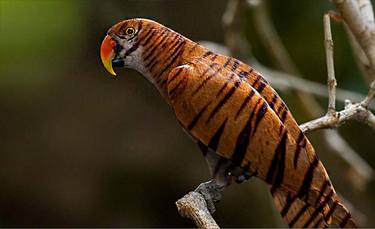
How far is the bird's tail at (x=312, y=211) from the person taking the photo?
0.95 meters

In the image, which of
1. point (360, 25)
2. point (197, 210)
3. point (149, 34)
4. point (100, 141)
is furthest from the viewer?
point (100, 141)

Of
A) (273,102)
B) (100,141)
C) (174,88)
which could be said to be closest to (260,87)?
(273,102)

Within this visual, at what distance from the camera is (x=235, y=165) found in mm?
1029

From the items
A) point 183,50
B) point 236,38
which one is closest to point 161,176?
point 236,38

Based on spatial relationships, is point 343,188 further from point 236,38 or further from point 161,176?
point 236,38

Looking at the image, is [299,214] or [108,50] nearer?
[299,214]

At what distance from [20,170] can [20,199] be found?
0.12 meters

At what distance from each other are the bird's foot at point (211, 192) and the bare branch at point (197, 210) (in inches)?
1.8

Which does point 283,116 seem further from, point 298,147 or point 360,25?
point 360,25

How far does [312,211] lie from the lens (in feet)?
3.17

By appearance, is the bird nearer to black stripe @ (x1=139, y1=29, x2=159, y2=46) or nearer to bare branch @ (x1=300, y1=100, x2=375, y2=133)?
black stripe @ (x1=139, y1=29, x2=159, y2=46)

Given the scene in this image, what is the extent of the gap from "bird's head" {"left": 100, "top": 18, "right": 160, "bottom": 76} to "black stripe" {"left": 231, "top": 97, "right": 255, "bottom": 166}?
0.22 metres

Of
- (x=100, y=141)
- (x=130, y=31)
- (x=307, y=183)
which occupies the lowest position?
(x=100, y=141)

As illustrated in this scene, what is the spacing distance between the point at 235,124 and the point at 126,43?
0.78 feet
